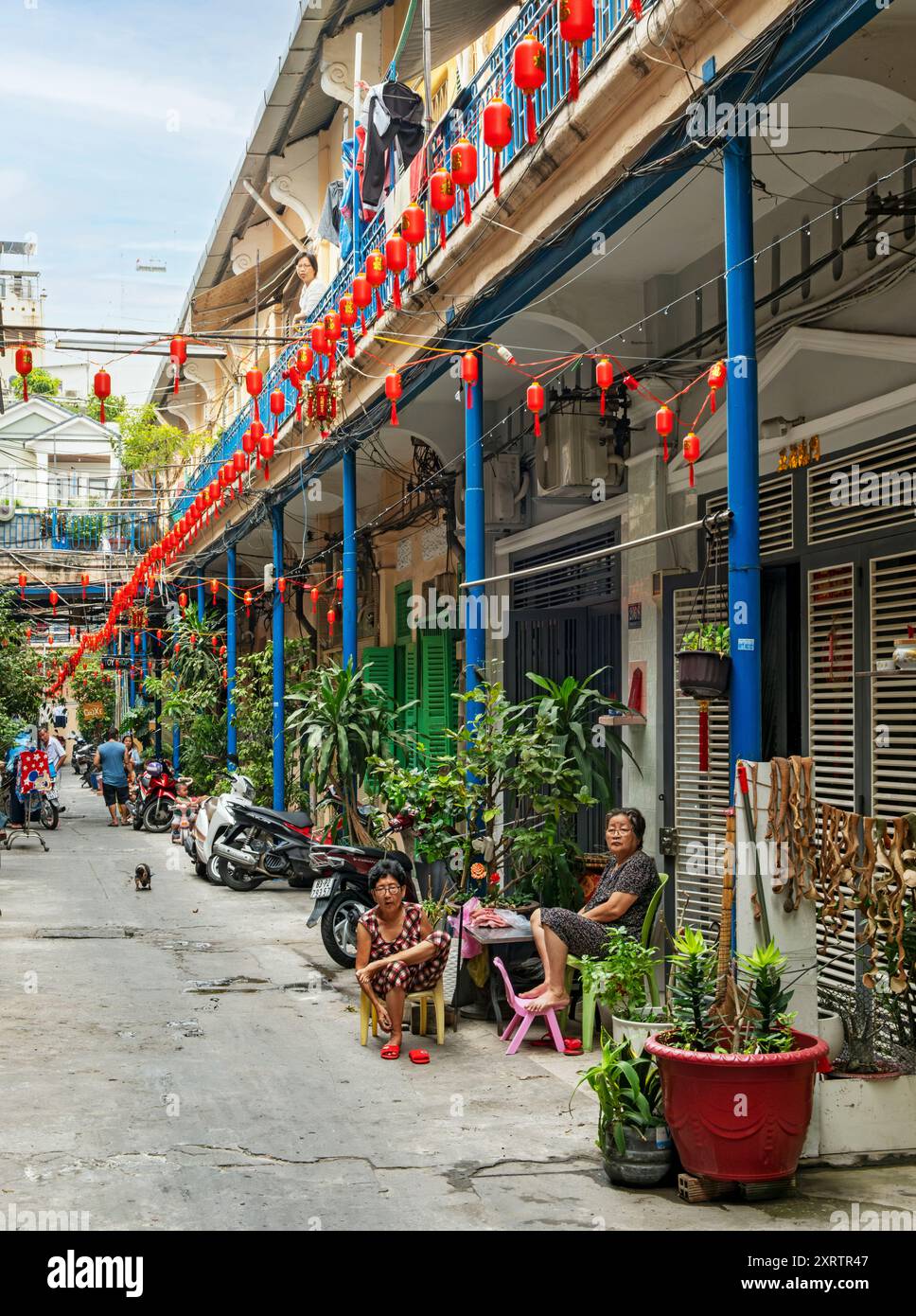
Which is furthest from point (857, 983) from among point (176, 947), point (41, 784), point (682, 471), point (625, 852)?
point (41, 784)

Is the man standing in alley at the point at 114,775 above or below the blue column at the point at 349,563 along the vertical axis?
below

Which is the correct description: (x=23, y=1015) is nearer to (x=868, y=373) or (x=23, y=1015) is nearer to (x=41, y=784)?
(x=868, y=373)

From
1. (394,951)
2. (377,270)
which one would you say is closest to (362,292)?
(377,270)

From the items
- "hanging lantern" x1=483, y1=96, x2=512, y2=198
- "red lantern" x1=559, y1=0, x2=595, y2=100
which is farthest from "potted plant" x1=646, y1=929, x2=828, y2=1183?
"hanging lantern" x1=483, y1=96, x2=512, y2=198

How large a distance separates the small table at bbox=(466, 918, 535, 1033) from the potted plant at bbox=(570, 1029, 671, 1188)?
8.34 feet

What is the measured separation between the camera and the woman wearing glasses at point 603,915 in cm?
776

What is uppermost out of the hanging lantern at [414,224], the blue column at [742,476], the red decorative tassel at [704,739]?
the hanging lantern at [414,224]

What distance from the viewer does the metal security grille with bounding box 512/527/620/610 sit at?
38.0 feet

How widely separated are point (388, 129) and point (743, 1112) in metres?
10.8

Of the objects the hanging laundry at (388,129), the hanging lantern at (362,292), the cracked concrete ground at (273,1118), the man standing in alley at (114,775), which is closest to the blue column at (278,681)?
the hanging laundry at (388,129)

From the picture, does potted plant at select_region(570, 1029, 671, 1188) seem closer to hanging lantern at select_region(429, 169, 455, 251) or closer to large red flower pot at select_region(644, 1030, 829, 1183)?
large red flower pot at select_region(644, 1030, 829, 1183)

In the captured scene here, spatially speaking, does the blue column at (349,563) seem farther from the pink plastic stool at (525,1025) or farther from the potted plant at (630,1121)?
the potted plant at (630,1121)

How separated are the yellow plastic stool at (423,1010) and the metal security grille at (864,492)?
344cm

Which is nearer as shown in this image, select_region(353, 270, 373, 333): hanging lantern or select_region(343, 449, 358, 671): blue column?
select_region(353, 270, 373, 333): hanging lantern
